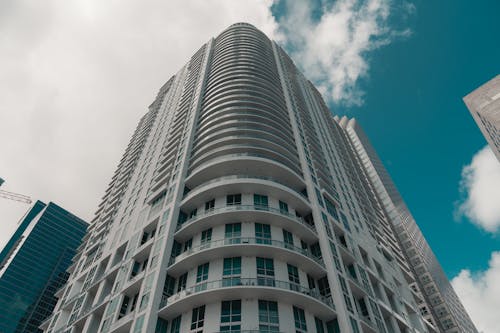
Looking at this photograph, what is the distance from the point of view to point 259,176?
4144 centimetres

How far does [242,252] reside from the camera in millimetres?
33688

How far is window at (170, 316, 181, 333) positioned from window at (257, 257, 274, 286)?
306 inches

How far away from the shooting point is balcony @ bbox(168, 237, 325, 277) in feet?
109

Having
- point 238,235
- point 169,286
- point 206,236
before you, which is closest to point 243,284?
point 238,235

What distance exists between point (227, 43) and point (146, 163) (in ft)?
112

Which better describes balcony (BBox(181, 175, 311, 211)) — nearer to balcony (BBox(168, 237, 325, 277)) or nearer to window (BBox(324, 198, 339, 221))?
window (BBox(324, 198, 339, 221))

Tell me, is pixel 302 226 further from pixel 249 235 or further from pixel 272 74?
pixel 272 74

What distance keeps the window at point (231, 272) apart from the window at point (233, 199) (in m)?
7.37

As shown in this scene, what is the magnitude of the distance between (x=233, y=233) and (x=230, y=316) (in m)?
8.79

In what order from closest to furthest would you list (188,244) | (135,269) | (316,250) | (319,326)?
(319,326), (188,244), (316,250), (135,269)

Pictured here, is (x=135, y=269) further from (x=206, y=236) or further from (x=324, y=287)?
(x=324, y=287)

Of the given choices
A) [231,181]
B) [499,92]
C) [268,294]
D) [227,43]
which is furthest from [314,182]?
[499,92]

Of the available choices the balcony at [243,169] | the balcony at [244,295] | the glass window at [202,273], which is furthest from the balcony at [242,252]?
the balcony at [243,169]

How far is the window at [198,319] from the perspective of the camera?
29.4 metres
